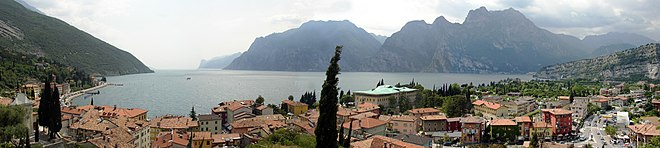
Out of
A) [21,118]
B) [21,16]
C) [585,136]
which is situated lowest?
[585,136]

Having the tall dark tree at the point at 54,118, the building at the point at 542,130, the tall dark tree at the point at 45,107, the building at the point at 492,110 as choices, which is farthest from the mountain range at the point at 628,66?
the tall dark tree at the point at 45,107

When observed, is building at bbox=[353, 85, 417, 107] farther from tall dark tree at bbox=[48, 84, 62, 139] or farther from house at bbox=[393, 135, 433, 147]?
tall dark tree at bbox=[48, 84, 62, 139]

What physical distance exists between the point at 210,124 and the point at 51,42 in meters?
131

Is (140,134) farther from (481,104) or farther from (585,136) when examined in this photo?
(481,104)

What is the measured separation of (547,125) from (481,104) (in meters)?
17.7

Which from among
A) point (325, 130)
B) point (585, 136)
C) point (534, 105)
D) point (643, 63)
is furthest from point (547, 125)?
point (643, 63)

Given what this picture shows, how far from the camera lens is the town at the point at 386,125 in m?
32.1

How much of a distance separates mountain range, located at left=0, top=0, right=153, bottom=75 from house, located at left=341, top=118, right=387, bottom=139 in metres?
109

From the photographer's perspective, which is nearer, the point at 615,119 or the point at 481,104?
the point at 615,119

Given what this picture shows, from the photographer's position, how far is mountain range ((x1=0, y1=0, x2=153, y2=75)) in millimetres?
129875

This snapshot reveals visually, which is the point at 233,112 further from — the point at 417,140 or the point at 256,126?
the point at 417,140

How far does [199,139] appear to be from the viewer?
3428 centimetres

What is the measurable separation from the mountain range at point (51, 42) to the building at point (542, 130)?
4799 inches

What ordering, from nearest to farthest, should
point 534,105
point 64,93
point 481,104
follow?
point 481,104, point 534,105, point 64,93
